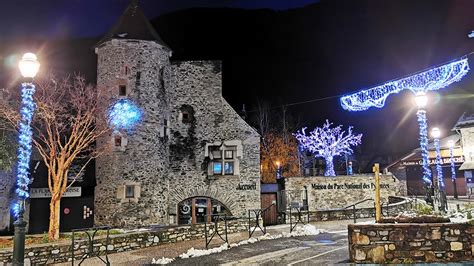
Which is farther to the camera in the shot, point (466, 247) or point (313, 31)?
point (313, 31)

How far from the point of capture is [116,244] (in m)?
11.6

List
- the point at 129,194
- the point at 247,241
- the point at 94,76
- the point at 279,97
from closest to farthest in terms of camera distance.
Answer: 1. the point at 247,241
2. the point at 129,194
3. the point at 94,76
4. the point at 279,97

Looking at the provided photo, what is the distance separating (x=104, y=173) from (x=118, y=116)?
9.88 feet

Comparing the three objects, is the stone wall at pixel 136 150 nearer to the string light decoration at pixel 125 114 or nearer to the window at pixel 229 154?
the string light decoration at pixel 125 114

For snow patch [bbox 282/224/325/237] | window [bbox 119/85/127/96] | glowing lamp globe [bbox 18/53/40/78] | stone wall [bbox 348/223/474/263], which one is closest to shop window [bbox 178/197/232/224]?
window [bbox 119/85/127/96]

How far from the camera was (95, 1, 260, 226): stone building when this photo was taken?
1888 cm

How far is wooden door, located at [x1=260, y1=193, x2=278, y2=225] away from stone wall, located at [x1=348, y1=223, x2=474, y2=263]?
13.9 metres

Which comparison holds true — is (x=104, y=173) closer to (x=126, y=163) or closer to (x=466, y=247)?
(x=126, y=163)

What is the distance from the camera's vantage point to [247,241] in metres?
12.6

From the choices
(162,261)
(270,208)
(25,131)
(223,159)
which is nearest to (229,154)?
(223,159)

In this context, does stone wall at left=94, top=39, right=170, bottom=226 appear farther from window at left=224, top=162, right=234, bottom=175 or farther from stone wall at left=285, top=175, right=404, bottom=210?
stone wall at left=285, top=175, right=404, bottom=210

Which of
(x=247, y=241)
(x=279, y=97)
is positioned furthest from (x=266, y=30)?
(x=247, y=241)

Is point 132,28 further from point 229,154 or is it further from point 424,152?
point 424,152

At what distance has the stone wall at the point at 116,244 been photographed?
33.0 ft
